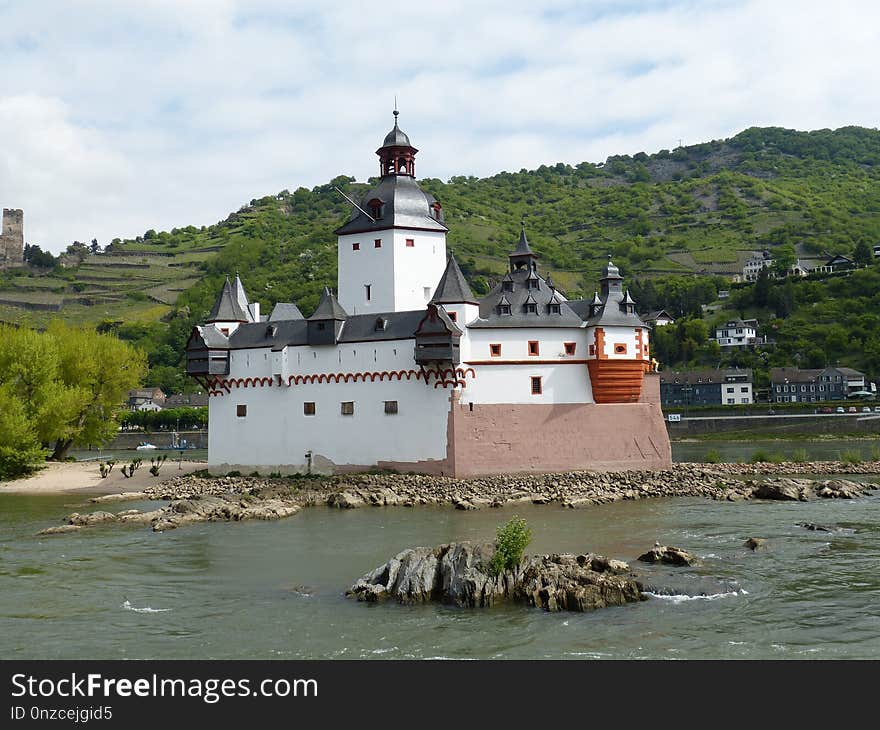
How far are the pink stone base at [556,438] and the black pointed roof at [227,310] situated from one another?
12535 millimetres

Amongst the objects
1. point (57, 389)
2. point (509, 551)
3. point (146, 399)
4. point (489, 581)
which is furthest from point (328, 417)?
point (146, 399)

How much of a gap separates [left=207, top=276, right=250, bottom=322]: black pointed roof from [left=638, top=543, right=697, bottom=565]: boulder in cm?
2830

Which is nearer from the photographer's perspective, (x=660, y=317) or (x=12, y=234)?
(x=660, y=317)

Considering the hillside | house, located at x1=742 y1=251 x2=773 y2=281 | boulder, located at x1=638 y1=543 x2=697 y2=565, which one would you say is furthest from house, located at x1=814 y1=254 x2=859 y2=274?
boulder, located at x1=638 y1=543 x2=697 y2=565

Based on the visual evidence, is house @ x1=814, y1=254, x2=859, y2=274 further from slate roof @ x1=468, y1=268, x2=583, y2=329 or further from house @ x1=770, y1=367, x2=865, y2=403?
slate roof @ x1=468, y1=268, x2=583, y2=329

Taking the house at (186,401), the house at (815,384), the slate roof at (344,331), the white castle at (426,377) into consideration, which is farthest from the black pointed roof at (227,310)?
the house at (815,384)

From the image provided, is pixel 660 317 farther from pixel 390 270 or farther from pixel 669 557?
pixel 669 557

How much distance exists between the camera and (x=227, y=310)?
46.2 meters

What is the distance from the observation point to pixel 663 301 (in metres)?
130

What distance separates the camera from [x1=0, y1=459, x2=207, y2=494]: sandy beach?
145 feet

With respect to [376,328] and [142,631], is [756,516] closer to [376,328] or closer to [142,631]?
[376,328]

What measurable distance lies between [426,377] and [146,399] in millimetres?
81771

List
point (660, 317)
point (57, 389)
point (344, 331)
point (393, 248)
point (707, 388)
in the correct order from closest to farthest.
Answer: point (344, 331), point (393, 248), point (57, 389), point (707, 388), point (660, 317)
